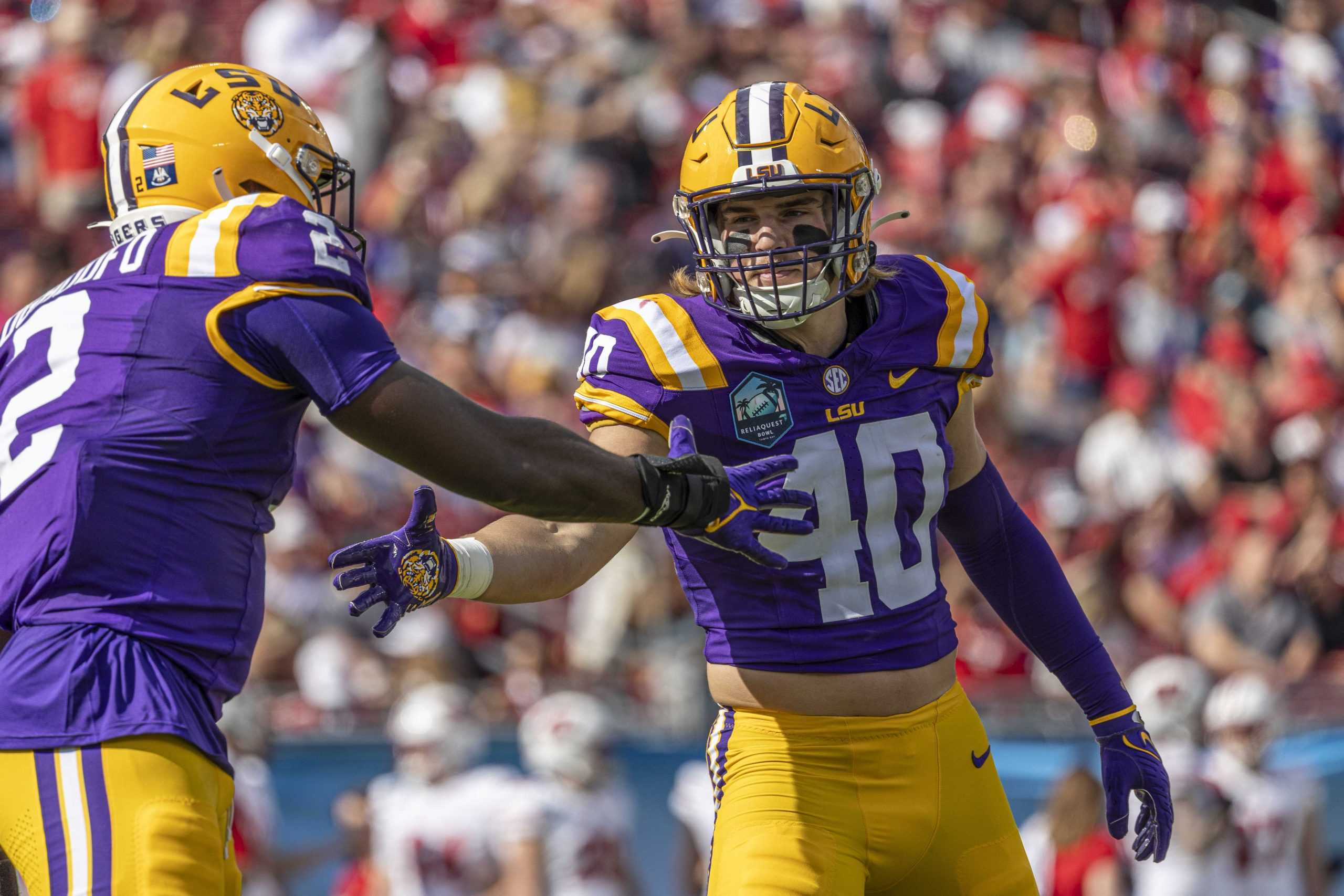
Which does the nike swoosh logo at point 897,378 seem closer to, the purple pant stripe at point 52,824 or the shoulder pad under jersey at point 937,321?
the shoulder pad under jersey at point 937,321

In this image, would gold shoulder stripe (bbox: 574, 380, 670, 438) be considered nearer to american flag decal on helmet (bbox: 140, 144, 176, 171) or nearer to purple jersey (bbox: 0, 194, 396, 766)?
purple jersey (bbox: 0, 194, 396, 766)

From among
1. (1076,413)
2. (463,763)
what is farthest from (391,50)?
(463,763)

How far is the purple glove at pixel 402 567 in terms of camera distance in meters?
2.98

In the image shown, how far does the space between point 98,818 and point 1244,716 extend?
15.8 ft

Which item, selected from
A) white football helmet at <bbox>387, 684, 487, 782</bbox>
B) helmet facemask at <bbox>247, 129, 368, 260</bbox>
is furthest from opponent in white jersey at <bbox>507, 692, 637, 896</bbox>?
helmet facemask at <bbox>247, 129, 368, 260</bbox>

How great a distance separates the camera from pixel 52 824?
267cm

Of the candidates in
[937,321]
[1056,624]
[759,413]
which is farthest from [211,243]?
[1056,624]

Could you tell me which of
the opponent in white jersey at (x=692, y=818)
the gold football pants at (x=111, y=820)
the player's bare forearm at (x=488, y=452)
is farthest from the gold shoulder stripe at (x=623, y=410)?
the opponent in white jersey at (x=692, y=818)

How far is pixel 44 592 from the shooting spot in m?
2.78

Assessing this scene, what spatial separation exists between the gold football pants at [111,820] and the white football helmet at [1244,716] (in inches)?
182

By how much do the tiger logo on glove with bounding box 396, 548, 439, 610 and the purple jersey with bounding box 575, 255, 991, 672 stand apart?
1.55 feet

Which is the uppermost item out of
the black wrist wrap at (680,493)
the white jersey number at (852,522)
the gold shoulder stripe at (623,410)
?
→ the gold shoulder stripe at (623,410)

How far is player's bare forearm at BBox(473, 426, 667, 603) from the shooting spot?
3170 mm

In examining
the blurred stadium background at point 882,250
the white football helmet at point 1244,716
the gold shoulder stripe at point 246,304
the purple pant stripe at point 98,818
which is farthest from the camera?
the blurred stadium background at point 882,250
